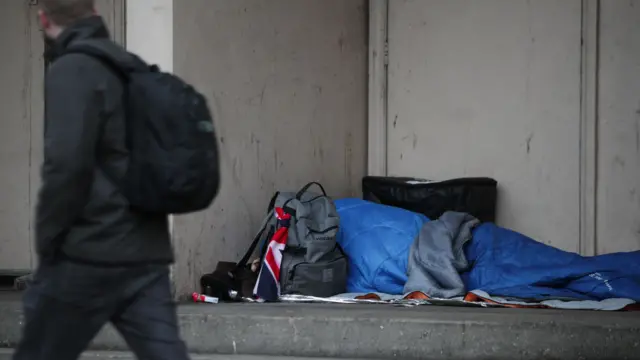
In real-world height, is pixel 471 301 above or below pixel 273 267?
below

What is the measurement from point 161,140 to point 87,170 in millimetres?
219

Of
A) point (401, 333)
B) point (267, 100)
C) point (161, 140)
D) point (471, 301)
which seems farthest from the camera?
point (267, 100)

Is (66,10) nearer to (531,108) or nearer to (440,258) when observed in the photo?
(440,258)

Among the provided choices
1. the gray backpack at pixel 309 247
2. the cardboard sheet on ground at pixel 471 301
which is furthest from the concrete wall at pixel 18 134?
the cardboard sheet on ground at pixel 471 301

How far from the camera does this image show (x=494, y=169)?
624cm

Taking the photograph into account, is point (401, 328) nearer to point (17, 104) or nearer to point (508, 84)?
point (508, 84)

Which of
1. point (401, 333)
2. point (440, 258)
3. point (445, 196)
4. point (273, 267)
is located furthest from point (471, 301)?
point (445, 196)

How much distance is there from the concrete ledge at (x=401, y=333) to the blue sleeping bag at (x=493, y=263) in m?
0.54

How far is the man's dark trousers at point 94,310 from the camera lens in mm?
2553

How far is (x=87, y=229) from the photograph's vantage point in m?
2.55

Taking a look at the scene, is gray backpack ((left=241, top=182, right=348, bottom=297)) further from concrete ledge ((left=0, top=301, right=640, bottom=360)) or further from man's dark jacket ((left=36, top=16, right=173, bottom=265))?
man's dark jacket ((left=36, top=16, right=173, bottom=265))

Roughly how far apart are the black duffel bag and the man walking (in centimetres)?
344

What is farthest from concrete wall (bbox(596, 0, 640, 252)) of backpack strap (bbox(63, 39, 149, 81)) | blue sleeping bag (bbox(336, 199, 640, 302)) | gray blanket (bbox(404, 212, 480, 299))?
backpack strap (bbox(63, 39, 149, 81))

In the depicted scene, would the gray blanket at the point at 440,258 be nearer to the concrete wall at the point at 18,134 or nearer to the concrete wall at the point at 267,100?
the concrete wall at the point at 267,100
